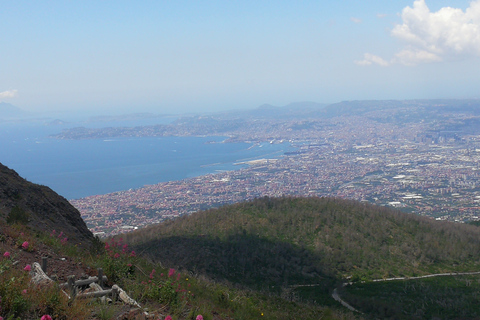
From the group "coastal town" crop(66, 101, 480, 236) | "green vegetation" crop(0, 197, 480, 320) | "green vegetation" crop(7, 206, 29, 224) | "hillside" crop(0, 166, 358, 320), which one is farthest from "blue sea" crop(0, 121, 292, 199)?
"hillside" crop(0, 166, 358, 320)

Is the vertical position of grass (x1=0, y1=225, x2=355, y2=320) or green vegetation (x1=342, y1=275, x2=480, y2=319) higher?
grass (x1=0, y1=225, x2=355, y2=320)

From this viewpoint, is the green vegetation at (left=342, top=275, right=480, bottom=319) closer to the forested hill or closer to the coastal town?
the forested hill

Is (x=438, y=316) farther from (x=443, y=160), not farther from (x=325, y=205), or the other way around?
(x=443, y=160)

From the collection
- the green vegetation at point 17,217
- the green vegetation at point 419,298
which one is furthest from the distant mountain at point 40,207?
the green vegetation at point 419,298

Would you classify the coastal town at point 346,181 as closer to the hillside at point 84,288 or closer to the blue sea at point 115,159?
the blue sea at point 115,159

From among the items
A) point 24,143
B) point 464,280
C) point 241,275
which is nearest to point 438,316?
point 464,280
